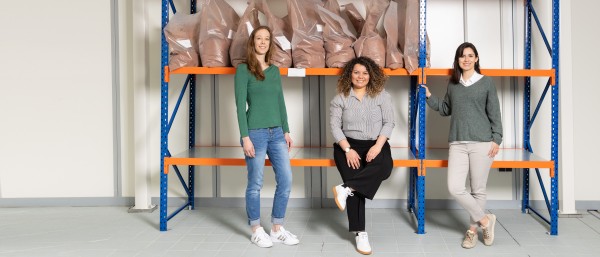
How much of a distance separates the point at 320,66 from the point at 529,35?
195 cm

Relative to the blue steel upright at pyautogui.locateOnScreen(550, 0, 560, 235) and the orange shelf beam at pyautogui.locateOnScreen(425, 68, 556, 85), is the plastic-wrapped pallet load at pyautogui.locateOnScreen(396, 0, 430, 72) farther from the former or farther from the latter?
the blue steel upright at pyautogui.locateOnScreen(550, 0, 560, 235)

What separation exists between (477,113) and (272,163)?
150cm

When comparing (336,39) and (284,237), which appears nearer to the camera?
(284,237)

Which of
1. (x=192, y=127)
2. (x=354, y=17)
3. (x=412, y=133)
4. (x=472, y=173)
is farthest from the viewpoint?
(x=192, y=127)

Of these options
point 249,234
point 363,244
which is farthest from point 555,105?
point 249,234

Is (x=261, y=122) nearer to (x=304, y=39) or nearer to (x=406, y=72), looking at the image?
(x=304, y=39)

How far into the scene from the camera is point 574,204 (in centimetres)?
479

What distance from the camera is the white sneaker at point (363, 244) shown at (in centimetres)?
374

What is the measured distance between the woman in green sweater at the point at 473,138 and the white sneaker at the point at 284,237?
1162 millimetres

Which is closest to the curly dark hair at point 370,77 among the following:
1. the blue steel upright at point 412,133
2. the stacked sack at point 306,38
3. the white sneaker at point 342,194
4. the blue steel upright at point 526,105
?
the stacked sack at point 306,38

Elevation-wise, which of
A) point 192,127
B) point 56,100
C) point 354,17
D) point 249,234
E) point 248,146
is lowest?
point 249,234

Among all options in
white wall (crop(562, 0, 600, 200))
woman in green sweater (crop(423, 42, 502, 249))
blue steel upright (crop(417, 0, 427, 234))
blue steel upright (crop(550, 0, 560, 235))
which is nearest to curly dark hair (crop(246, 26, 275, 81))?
blue steel upright (crop(417, 0, 427, 234))

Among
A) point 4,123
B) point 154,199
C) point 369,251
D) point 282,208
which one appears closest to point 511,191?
point 369,251

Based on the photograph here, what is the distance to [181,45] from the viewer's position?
13.9 ft
